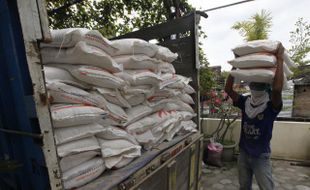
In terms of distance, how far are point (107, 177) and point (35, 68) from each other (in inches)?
28.8

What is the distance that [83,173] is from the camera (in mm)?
1061

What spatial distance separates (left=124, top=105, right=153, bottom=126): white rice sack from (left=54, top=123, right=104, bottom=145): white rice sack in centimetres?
32

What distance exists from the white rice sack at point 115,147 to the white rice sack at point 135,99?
1.18 feet

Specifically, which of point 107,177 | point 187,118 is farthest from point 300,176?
point 107,177

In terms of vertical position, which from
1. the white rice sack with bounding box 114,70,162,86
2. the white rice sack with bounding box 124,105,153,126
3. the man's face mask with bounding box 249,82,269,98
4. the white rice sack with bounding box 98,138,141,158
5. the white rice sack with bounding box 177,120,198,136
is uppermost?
the white rice sack with bounding box 114,70,162,86

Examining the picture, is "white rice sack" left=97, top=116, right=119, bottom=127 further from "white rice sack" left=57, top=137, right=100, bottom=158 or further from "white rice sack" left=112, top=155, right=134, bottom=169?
"white rice sack" left=112, top=155, right=134, bottom=169

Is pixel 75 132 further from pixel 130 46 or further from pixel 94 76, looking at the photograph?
pixel 130 46

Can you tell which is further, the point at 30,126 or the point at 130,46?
the point at 130,46

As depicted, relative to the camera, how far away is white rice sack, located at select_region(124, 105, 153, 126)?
1.52m

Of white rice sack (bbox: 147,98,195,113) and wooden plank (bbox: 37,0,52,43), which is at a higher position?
wooden plank (bbox: 37,0,52,43)

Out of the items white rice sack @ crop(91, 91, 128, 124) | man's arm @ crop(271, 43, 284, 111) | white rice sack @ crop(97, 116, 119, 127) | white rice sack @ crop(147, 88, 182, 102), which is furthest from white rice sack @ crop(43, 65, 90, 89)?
man's arm @ crop(271, 43, 284, 111)

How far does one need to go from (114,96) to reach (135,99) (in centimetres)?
27

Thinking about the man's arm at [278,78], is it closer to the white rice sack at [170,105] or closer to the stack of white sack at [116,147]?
the white rice sack at [170,105]

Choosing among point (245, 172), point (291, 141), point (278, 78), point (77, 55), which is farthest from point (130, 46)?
point (291, 141)
